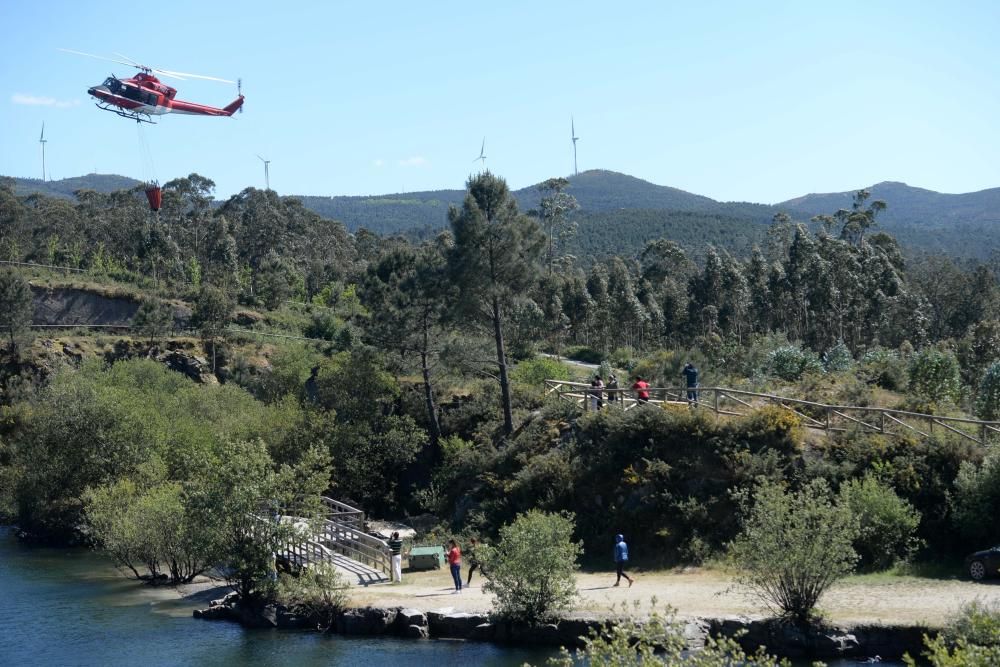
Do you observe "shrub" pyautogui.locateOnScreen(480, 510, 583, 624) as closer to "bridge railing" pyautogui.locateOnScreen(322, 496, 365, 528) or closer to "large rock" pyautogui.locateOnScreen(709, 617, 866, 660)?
"large rock" pyautogui.locateOnScreen(709, 617, 866, 660)

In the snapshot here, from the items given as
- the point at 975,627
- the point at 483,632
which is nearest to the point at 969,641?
the point at 975,627

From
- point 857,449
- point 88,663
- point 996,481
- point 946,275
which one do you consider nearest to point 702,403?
point 857,449

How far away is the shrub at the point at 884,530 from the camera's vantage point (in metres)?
27.8

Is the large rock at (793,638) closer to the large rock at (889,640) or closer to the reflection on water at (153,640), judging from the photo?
the large rock at (889,640)

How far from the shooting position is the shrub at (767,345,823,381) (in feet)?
146

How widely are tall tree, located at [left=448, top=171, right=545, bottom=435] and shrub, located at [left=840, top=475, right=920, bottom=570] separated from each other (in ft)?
54.6

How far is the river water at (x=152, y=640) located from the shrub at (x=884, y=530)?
9.68 meters

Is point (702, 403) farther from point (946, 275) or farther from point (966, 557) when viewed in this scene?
point (946, 275)

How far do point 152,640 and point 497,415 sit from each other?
1973cm

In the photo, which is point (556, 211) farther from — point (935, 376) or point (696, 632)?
point (696, 632)

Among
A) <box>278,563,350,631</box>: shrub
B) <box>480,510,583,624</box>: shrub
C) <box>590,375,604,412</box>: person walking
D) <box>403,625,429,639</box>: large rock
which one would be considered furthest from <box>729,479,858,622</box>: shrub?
<box>590,375,604,412</box>: person walking

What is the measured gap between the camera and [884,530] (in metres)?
27.9

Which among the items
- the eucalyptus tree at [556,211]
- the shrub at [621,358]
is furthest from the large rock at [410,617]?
the eucalyptus tree at [556,211]

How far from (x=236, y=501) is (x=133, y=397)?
2214 centimetres
